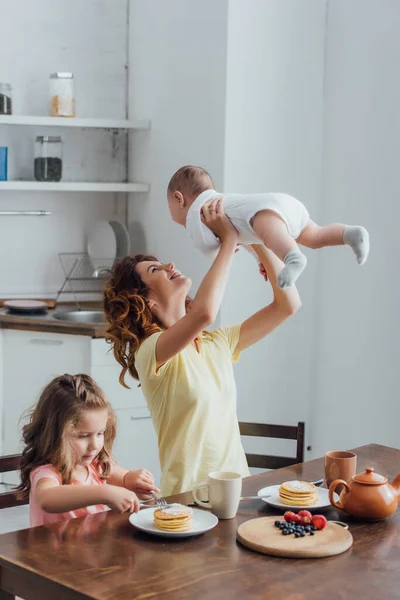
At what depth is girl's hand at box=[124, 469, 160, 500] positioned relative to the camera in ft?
6.92

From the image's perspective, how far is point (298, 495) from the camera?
1965mm

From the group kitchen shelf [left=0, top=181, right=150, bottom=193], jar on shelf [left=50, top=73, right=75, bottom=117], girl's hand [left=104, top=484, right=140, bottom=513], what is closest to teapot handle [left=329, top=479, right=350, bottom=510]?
girl's hand [left=104, top=484, right=140, bottom=513]

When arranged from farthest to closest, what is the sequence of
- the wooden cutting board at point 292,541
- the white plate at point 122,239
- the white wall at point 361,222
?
1. the white plate at point 122,239
2. the white wall at point 361,222
3. the wooden cutting board at point 292,541

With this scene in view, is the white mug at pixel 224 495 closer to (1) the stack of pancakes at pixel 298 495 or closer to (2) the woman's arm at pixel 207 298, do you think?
(1) the stack of pancakes at pixel 298 495

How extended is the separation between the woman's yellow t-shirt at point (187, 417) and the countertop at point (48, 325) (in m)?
1.51

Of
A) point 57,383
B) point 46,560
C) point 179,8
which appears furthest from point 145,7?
point 46,560

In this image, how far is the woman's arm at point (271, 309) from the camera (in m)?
2.41

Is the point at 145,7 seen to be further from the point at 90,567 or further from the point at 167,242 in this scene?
the point at 90,567

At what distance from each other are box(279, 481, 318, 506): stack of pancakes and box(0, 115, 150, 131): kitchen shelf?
8.52 ft

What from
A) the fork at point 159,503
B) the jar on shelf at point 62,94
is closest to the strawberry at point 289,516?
the fork at point 159,503

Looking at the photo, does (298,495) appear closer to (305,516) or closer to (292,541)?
(305,516)

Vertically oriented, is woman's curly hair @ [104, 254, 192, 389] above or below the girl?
above

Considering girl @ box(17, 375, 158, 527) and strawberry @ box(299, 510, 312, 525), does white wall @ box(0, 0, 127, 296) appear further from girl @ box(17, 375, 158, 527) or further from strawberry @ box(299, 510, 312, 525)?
strawberry @ box(299, 510, 312, 525)

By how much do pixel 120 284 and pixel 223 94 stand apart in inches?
64.9
